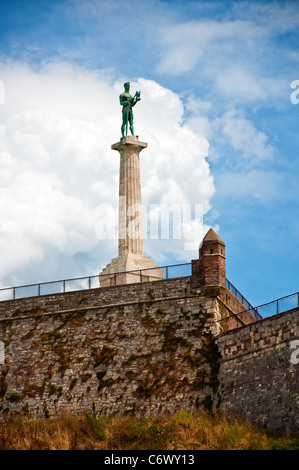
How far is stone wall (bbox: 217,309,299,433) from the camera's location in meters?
51.0

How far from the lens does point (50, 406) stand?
188 feet

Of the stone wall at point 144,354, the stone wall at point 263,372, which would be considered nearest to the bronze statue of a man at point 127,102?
the stone wall at point 144,354

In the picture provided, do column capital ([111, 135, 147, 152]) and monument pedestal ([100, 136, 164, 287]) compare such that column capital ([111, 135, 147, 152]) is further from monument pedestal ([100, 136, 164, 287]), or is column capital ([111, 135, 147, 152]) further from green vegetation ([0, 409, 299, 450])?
green vegetation ([0, 409, 299, 450])

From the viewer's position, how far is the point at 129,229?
64312mm

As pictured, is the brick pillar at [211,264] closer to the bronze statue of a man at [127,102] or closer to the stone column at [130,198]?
the stone column at [130,198]

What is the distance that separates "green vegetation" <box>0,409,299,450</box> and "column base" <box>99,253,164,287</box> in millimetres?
9636

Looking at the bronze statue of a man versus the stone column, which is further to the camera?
the bronze statue of a man

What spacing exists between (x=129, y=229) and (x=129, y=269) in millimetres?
2709

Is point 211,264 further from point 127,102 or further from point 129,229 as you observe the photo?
point 127,102

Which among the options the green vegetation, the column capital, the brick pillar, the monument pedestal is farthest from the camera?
the column capital

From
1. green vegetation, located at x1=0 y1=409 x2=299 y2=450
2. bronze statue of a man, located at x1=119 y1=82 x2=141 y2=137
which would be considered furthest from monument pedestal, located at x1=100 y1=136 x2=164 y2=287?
green vegetation, located at x1=0 y1=409 x2=299 y2=450

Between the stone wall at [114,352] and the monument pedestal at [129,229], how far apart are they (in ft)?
8.23

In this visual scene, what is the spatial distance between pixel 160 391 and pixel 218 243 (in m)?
7.53
